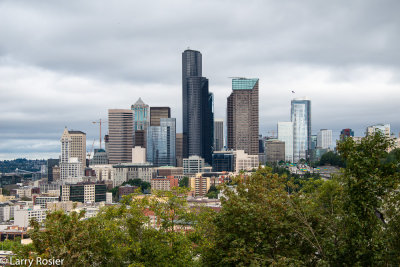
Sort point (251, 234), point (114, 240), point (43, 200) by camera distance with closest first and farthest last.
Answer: point (251, 234)
point (114, 240)
point (43, 200)

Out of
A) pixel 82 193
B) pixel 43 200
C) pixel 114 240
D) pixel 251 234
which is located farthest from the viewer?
pixel 82 193

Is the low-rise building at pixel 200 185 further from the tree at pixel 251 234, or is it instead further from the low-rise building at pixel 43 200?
the tree at pixel 251 234

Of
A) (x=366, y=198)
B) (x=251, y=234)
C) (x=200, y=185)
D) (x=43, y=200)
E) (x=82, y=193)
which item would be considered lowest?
(x=43, y=200)

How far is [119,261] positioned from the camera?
2411cm

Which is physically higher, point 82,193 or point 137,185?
point 137,185

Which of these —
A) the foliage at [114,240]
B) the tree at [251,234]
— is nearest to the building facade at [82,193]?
the foliage at [114,240]

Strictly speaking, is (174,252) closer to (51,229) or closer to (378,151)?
(51,229)

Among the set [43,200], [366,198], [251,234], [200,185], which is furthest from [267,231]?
[200,185]

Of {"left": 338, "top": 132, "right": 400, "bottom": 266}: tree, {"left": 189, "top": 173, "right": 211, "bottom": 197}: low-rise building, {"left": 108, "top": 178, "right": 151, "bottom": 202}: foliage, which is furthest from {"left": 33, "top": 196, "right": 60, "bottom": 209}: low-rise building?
{"left": 338, "top": 132, "right": 400, "bottom": 266}: tree

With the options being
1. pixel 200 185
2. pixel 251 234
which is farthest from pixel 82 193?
pixel 251 234

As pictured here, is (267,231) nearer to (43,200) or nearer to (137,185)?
(43,200)

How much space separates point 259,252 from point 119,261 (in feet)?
28.6

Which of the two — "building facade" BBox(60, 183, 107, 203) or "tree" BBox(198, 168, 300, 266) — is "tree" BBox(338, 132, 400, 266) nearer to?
"tree" BBox(198, 168, 300, 266)

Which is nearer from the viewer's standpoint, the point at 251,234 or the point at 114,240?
the point at 251,234
